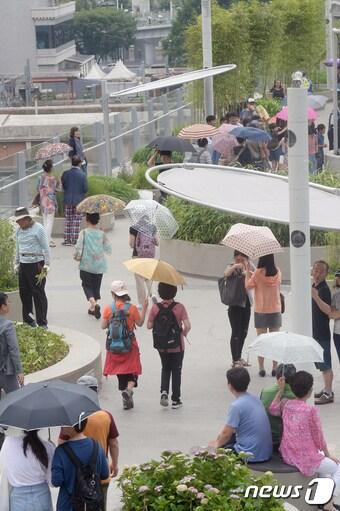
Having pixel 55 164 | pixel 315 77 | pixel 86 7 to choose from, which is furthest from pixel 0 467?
pixel 86 7

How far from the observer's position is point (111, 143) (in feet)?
98.2

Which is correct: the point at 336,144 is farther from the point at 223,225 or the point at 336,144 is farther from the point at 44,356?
the point at 44,356

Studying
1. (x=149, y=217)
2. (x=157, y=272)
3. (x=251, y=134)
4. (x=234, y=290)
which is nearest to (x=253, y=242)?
(x=234, y=290)

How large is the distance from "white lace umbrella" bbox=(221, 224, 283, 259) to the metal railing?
27.5 ft

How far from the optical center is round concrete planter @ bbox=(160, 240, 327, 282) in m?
18.6

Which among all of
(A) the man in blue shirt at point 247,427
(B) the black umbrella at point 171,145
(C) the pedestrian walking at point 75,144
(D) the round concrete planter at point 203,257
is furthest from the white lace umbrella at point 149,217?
(C) the pedestrian walking at point 75,144

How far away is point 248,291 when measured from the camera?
14078 millimetres

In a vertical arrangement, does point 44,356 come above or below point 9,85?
above

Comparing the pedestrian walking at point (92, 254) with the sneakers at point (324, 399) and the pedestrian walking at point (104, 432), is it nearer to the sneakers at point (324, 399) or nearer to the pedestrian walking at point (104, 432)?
the sneakers at point (324, 399)

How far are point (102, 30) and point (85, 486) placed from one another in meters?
137

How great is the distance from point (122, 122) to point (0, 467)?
24.3m

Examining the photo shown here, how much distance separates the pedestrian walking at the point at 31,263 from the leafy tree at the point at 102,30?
413ft

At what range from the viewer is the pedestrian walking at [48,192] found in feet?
72.1

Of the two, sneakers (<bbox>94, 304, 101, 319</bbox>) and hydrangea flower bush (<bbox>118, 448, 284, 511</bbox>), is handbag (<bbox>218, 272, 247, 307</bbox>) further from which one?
hydrangea flower bush (<bbox>118, 448, 284, 511</bbox>)
